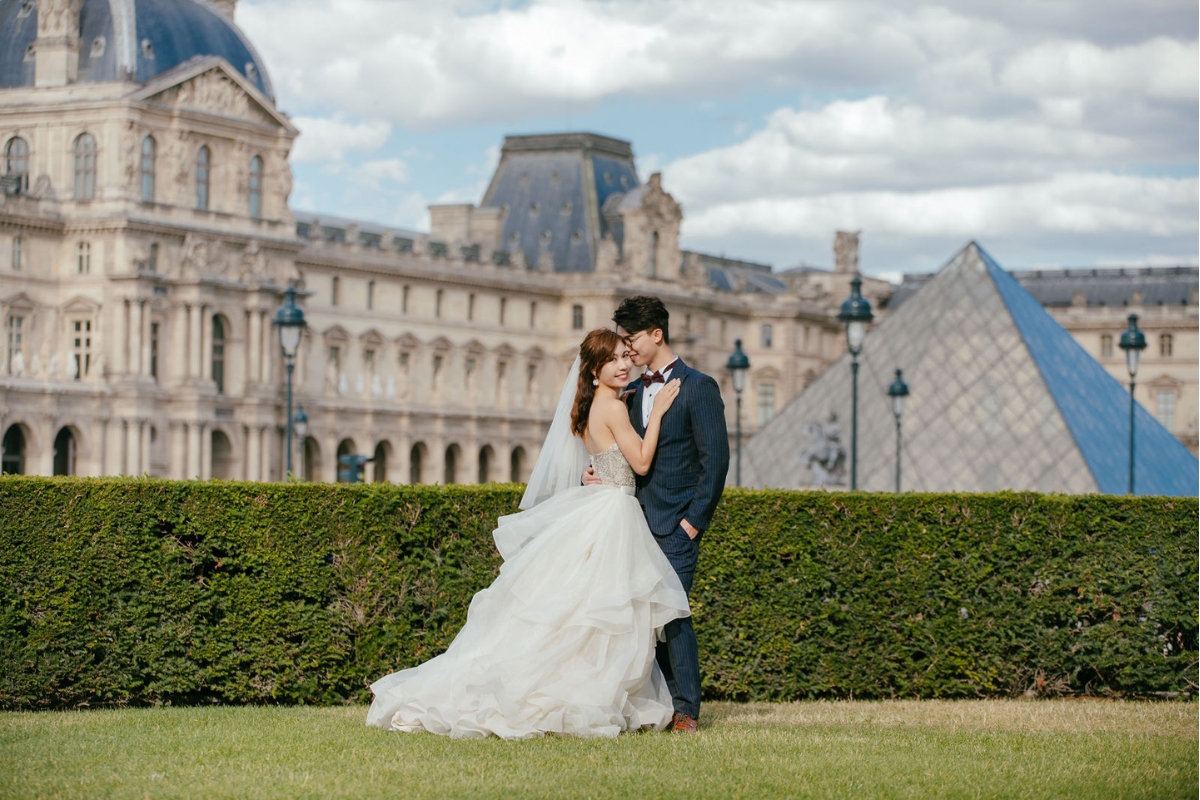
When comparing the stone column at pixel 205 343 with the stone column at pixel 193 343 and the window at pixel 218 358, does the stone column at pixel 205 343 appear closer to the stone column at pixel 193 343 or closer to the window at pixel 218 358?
A: the stone column at pixel 193 343

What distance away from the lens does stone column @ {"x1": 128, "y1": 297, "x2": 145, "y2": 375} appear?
5803cm

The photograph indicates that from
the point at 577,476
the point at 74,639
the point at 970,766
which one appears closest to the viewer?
the point at 970,766

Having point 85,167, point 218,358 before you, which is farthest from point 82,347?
point 85,167

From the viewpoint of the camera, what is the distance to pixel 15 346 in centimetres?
5800

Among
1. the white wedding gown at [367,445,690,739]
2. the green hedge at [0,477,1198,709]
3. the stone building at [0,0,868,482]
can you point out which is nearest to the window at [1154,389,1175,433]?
the stone building at [0,0,868,482]

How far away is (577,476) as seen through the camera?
11406 mm

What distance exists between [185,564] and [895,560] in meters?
4.85

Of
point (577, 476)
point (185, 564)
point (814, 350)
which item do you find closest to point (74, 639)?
point (185, 564)

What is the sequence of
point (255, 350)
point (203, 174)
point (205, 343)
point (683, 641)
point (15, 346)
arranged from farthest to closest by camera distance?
point (203, 174) < point (255, 350) < point (205, 343) < point (15, 346) < point (683, 641)

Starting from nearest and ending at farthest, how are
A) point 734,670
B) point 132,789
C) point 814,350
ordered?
1. point 132,789
2. point 734,670
3. point 814,350

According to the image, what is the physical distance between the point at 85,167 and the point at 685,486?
52.0m

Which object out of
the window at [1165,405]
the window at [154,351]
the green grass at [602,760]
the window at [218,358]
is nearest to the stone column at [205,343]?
the window at [154,351]

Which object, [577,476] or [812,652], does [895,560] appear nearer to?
[812,652]

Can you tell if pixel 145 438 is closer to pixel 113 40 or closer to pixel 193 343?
pixel 193 343
